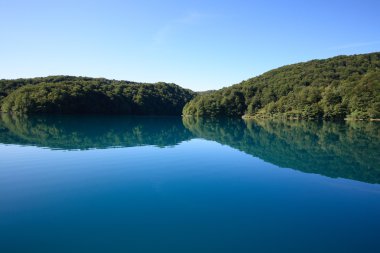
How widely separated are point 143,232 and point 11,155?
53.1ft

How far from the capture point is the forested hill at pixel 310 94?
71500 millimetres

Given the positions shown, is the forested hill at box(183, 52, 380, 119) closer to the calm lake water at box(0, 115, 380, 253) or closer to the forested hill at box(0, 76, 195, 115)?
the forested hill at box(0, 76, 195, 115)

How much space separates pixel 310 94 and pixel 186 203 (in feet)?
272

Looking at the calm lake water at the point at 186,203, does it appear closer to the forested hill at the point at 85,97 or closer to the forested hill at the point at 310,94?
the forested hill at the point at 310,94

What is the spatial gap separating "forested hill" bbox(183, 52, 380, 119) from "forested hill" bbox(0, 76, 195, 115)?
1763cm

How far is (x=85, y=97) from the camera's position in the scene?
102m

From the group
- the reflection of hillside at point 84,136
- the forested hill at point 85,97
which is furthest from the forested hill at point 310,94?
the reflection of hillside at point 84,136

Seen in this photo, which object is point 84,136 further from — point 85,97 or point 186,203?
point 85,97

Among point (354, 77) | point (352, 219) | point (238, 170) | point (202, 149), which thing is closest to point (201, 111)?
Answer: point (354, 77)

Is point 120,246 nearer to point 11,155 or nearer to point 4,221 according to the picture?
point 4,221

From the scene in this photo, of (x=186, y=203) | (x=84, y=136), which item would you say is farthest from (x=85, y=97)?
(x=186, y=203)

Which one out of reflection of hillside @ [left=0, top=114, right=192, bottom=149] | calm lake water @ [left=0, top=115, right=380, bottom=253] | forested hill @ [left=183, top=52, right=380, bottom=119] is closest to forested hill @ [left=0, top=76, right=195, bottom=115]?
forested hill @ [left=183, top=52, right=380, bottom=119]

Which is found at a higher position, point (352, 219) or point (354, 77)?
point (354, 77)

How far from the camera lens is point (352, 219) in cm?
963
